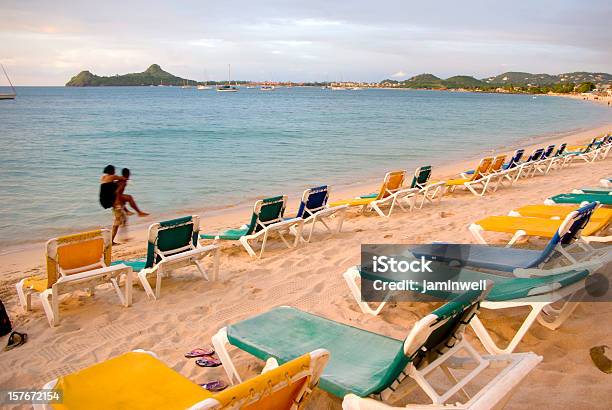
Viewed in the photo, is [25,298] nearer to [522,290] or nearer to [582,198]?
[522,290]

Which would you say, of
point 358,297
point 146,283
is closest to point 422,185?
point 358,297

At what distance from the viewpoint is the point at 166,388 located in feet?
8.16

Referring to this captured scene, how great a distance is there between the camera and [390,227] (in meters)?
7.96

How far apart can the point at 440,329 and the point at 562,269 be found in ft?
6.65

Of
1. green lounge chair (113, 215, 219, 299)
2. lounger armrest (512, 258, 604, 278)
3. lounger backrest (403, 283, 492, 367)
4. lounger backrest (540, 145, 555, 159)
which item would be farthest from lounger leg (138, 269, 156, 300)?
lounger backrest (540, 145, 555, 159)

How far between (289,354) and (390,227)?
5.22 metres

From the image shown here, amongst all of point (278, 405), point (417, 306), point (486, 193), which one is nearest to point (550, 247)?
point (417, 306)

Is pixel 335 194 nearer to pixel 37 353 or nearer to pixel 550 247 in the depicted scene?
pixel 550 247

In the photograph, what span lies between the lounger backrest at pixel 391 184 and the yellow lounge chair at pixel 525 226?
3011mm

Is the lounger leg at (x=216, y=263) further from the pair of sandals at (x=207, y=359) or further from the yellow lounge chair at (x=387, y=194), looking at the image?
the yellow lounge chair at (x=387, y=194)

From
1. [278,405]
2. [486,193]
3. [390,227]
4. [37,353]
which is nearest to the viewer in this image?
[278,405]

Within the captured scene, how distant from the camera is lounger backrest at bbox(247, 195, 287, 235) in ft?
21.3

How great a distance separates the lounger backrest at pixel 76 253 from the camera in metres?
4.68

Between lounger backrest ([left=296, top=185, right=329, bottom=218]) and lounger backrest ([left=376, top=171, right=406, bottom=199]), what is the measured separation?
5.56 ft
